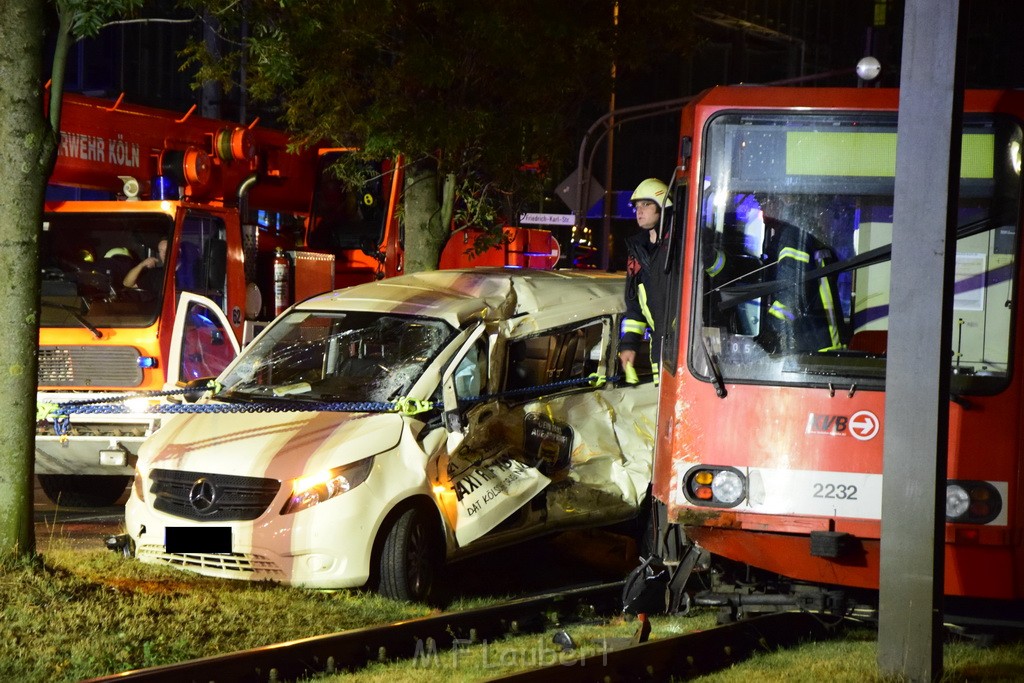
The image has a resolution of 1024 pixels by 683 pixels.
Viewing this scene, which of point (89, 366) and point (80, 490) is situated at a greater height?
point (89, 366)

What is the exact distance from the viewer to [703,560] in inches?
283

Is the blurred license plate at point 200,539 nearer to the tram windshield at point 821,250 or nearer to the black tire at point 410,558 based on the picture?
the black tire at point 410,558

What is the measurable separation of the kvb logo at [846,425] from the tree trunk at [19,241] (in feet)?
13.6

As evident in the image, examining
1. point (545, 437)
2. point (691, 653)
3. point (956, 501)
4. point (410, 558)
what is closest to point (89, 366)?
point (545, 437)

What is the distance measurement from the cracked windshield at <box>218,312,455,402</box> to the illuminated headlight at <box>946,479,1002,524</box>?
3.36 metres

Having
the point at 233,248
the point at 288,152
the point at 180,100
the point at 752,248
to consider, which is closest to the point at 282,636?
the point at 752,248

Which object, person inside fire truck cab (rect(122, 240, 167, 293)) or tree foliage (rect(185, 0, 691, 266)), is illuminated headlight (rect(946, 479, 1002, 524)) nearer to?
person inside fire truck cab (rect(122, 240, 167, 293))

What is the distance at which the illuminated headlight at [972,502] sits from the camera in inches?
258

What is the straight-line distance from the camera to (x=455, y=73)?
44.0 feet

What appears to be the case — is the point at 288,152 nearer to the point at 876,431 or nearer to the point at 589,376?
the point at 589,376

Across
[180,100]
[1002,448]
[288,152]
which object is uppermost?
[180,100]

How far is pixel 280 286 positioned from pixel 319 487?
16.8 ft

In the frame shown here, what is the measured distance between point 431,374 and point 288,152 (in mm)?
5929

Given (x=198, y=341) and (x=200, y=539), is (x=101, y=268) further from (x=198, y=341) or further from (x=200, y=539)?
(x=200, y=539)
